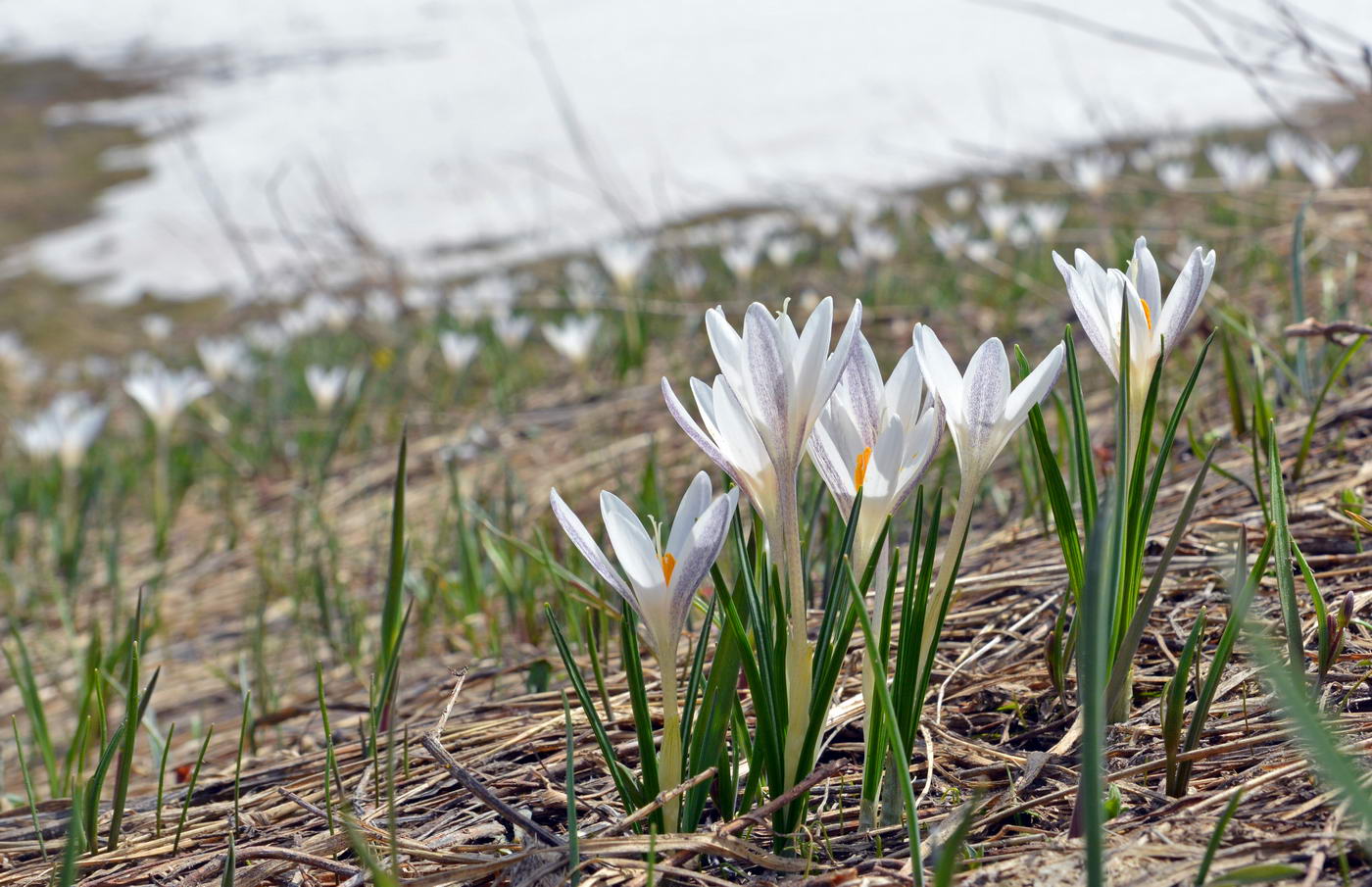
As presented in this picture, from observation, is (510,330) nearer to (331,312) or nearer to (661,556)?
(331,312)

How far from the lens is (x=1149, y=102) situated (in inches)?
647

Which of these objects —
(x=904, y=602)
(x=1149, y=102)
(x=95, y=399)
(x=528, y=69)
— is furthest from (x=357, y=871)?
(x=528, y=69)

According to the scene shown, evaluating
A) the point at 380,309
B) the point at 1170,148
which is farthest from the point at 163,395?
the point at 1170,148

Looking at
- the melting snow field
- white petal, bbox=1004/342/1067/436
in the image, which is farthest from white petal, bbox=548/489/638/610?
the melting snow field

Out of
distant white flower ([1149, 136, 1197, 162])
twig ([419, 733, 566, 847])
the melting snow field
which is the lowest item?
twig ([419, 733, 566, 847])

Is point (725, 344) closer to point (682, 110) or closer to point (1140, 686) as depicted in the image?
point (1140, 686)

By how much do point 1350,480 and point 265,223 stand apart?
66.9 feet

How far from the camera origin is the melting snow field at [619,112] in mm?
15812

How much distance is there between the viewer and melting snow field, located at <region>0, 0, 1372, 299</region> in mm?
15812

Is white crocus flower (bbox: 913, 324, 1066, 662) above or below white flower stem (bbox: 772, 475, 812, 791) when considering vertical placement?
above

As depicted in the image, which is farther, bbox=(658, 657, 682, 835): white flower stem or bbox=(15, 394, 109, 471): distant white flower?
bbox=(15, 394, 109, 471): distant white flower

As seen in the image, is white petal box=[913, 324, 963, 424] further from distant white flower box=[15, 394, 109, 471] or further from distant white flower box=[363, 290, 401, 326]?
distant white flower box=[363, 290, 401, 326]

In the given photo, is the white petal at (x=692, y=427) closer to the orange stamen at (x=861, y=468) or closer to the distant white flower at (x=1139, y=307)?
the orange stamen at (x=861, y=468)

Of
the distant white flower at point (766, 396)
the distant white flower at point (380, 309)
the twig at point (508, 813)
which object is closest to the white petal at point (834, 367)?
the distant white flower at point (766, 396)
